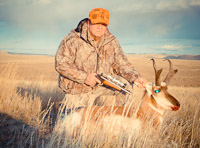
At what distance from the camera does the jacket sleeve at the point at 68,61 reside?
4.21m

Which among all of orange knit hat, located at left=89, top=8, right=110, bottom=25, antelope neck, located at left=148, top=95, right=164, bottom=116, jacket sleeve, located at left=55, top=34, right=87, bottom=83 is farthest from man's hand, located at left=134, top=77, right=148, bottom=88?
orange knit hat, located at left=89, top=8, right=110, bottom=25

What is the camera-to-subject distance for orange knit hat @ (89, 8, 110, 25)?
4.28 m

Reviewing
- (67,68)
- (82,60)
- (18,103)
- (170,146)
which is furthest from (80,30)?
(170,146)

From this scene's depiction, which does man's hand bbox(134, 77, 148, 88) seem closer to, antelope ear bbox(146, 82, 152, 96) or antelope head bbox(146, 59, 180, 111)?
antelope ear bbox(146, 82, 152, 96)

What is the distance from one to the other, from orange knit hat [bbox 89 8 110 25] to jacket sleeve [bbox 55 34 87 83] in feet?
2.56

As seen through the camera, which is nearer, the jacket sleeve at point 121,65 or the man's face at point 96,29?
the man's face at point 96,29

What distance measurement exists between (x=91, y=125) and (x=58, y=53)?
2.28m

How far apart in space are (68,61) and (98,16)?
1.43 m

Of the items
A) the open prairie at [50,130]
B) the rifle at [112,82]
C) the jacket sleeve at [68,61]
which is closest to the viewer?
the open prairie at [50,130]

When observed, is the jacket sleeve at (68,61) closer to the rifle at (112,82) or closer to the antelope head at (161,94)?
the rifle at (112,82)

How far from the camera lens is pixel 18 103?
4262mm

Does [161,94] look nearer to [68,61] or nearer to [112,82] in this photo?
[112,82]

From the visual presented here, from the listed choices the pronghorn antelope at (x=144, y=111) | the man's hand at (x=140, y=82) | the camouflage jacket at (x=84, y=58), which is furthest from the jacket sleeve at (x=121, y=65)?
the pronghorn antelope at (x=144, y=111)

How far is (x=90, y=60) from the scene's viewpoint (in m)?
4.67
